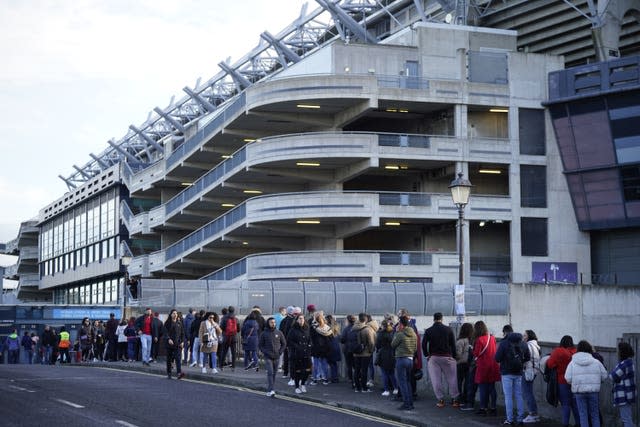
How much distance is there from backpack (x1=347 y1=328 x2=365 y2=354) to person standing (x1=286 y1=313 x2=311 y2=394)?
3.39 feet

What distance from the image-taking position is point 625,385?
17500 mm

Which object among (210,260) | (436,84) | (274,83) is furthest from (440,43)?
(210,260)

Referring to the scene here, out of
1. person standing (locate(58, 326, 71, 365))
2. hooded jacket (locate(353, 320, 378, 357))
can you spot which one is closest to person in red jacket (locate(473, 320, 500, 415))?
hooded jacket (locate(353, 320, 378, 357))

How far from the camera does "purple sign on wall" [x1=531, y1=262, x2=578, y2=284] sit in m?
57.2

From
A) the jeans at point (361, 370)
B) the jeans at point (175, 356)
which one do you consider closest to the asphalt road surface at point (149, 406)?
the jeans at point (175, 356)

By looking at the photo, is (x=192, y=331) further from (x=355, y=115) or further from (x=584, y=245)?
(x=584, y=245)

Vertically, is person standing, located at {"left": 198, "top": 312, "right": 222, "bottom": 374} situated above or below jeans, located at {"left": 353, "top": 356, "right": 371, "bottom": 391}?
above

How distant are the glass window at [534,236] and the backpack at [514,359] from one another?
38.2 metres

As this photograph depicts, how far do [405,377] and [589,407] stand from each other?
4.60 m

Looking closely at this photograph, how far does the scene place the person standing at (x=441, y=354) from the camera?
21938mm

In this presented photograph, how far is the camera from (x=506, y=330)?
2034cm

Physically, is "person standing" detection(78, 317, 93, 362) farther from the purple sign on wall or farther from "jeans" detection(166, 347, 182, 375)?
the purple sign on wall

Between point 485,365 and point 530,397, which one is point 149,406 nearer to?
point 485,365

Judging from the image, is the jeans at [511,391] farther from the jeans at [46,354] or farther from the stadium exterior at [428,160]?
the stadium exterior at [428,160]
